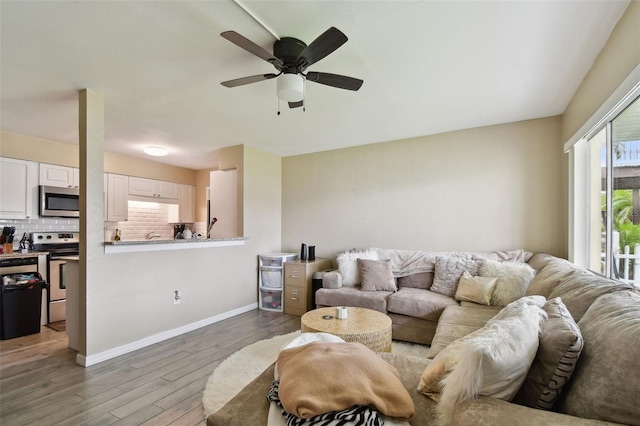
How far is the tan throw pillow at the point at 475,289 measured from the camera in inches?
121

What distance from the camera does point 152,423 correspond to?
6.40ft

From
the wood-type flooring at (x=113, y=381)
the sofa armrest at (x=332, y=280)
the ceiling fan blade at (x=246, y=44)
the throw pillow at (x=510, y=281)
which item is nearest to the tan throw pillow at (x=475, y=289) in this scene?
the throw pillow at (x=510, y=281)

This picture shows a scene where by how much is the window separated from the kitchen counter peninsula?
415 centimetres

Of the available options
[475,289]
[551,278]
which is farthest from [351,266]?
[551,278]

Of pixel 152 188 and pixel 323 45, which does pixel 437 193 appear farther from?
pixel 152 188

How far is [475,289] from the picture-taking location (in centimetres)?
314

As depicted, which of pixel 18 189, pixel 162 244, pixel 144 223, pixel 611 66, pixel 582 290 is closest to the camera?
pixel 582 290

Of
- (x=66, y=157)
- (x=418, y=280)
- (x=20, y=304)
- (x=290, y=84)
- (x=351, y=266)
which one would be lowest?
(x=20, y=304)

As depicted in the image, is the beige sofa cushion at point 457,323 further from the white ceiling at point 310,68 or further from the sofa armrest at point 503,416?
the white ceiling at point 310,68

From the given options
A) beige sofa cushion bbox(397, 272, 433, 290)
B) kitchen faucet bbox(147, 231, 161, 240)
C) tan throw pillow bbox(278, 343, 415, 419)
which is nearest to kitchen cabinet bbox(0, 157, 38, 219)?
kitchen faucet bbox(147, 231, 161, 240)

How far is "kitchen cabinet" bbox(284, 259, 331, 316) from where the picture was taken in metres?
4.32

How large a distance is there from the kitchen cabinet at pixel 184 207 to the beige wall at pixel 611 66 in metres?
6.47

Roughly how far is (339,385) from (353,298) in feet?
8.61

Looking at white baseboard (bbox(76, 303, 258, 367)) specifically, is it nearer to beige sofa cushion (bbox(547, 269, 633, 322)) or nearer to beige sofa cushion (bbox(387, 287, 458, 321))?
beige sofa cushion (bbox(387, 287, 458, 321))
